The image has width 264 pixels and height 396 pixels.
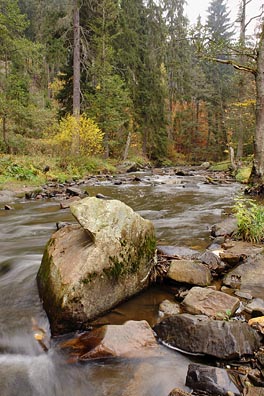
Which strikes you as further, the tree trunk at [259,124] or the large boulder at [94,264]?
the tree trunk at [259,124]

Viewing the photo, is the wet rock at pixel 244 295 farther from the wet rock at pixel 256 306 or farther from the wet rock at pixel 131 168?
the wet rock at pixel 131 168

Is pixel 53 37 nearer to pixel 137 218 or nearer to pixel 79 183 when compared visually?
pixel 79 183

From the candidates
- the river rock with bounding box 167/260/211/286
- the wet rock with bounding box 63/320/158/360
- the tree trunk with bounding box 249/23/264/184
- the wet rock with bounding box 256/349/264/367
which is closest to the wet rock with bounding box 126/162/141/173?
the tree trunk with bounding box 249/23/264/184

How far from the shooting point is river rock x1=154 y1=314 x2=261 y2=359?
102 inches

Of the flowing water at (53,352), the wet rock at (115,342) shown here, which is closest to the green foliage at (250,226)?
the flowing water at (53,352)

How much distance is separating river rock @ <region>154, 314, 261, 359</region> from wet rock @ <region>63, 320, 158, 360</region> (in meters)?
0.20

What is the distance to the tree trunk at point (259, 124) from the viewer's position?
1004 cm

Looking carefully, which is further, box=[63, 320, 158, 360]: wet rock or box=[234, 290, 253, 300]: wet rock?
box=[234, 290, 253, 300]: wet rock

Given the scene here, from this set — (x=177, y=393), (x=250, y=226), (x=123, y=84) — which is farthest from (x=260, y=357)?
(x=123, y=84)

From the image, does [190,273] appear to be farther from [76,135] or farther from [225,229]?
[76,135]

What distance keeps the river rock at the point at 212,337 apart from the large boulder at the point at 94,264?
82 cm

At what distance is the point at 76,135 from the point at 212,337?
15466 mm

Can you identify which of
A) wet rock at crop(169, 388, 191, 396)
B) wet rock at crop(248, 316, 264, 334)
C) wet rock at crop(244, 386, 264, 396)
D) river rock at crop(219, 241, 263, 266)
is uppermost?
river rock at crop(219, 241, 263, 266)

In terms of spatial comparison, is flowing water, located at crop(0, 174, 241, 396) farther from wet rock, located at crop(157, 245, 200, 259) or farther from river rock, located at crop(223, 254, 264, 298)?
river rock, located at crop(223, 254, 264, 298)
